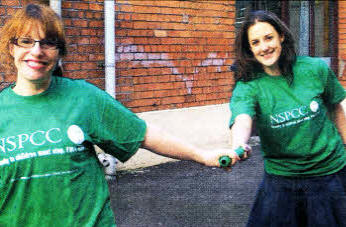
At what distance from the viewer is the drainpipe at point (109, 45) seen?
218 inches

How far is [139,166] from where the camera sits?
5.99m

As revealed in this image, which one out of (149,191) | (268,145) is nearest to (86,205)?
(268,145)

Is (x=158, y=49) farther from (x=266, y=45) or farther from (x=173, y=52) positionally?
(x=266, y=45)

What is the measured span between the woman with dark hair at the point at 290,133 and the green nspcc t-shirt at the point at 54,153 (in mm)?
890

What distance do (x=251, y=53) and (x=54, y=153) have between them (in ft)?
5.09

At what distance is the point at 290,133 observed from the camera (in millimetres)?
2672

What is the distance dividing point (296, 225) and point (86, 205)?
134 cm

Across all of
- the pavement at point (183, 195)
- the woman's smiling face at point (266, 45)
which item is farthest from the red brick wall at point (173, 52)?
the woman's smiling face at point (266, 45)

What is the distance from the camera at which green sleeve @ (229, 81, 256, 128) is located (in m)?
2.58

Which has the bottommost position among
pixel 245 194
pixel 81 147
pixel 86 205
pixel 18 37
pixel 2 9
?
pixel 245 194

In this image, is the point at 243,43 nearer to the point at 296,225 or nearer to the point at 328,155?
the point at 328,155

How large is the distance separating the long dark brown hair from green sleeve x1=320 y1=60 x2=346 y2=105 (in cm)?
19

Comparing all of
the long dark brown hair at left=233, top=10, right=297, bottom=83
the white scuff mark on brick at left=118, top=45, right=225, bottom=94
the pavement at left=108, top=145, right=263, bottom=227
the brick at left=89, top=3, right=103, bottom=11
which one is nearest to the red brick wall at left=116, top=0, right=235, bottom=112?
the white scuff mark on brick at left=118, top=45, right=225, bottom=94

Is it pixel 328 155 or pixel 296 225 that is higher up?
pixel 328 155
